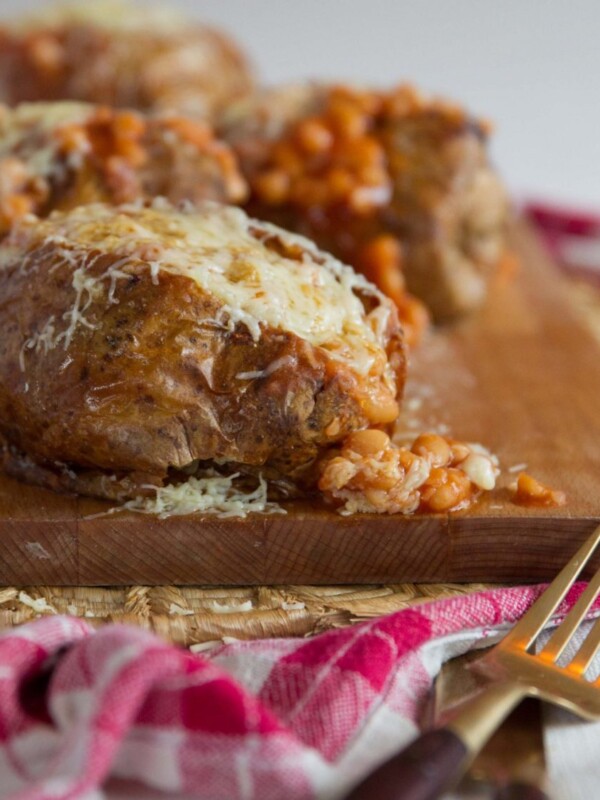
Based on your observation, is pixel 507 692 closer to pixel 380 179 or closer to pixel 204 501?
pixel 204 501

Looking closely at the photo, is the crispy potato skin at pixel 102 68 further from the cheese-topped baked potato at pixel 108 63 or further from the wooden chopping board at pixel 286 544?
the wooden chopping board at pixel 286 544

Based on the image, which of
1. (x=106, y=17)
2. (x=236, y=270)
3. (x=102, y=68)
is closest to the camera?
(x=236, y=270)

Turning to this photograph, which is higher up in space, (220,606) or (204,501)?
(204,501)

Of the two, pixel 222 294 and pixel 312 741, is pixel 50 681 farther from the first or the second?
pixel 222 294

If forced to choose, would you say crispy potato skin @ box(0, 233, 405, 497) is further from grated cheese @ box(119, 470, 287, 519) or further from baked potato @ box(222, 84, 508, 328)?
baked potato @ box(222, 84, 508, 328)

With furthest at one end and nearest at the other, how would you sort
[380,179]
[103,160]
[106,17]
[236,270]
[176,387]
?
[106,17], [380,179], [103,160], [236,270], [176,387]

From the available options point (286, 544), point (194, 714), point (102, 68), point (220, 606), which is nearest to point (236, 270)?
point (286, 544)

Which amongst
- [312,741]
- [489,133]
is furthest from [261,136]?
[312,741]
